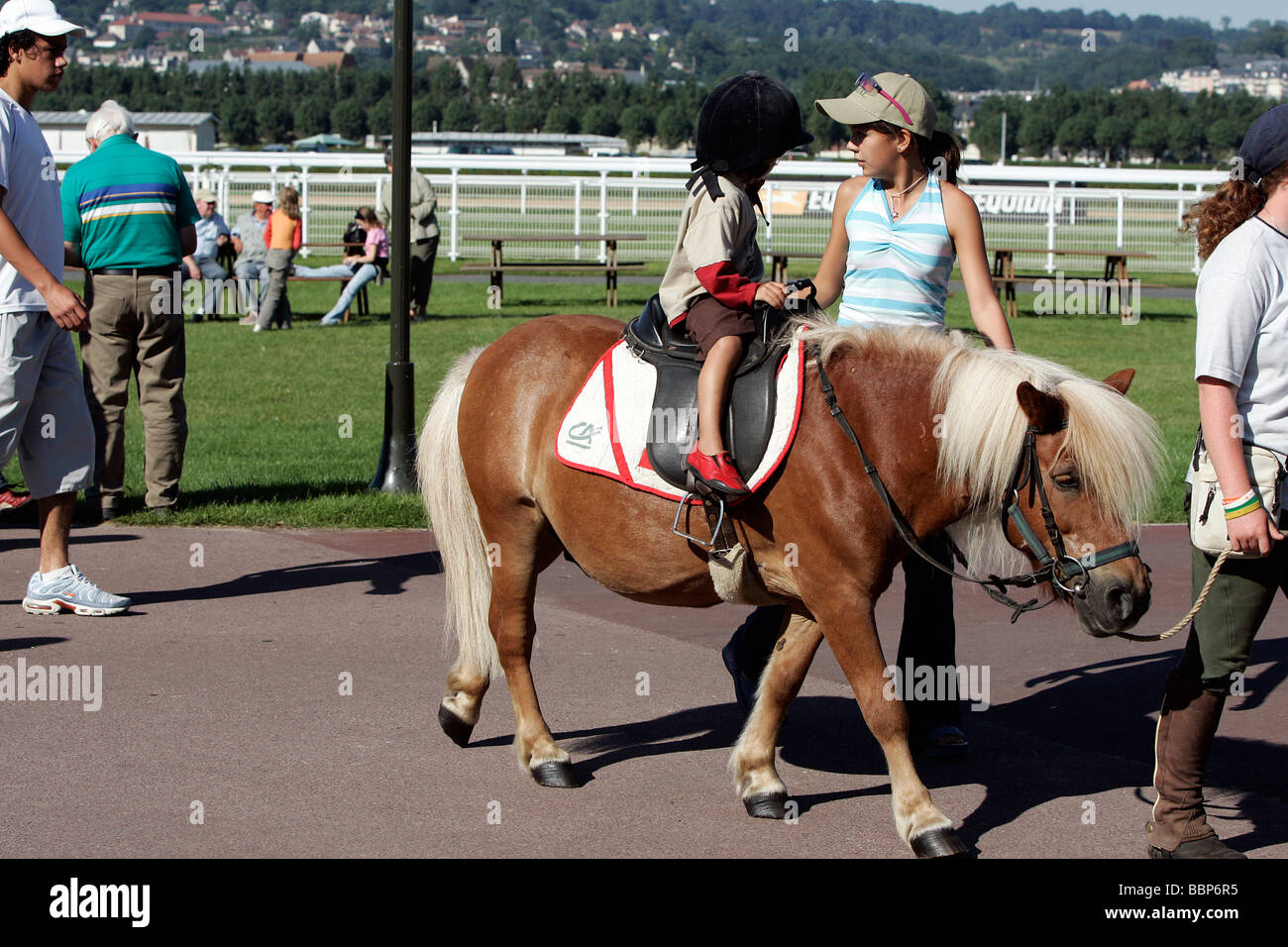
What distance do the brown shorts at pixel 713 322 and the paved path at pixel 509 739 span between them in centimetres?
150

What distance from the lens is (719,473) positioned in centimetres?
422

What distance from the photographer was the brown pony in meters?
3.99

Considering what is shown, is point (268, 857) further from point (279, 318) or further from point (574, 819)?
point (279, 318)

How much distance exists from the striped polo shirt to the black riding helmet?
4.96 meters

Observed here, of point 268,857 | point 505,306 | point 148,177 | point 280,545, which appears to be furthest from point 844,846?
point 505,306

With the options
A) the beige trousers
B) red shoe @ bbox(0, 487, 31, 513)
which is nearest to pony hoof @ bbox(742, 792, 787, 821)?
the beige trousers

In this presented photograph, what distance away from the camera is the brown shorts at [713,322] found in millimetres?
4379

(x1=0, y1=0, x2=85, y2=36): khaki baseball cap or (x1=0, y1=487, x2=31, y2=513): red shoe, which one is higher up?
(x1=0, y1=0, x2=85, y2=36): khaki baseball cap

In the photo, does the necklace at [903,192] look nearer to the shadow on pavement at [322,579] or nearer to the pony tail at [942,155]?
the pony tail at [942,155]

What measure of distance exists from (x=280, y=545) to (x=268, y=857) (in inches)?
171

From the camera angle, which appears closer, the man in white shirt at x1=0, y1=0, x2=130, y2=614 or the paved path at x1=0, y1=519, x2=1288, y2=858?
the paved path at x1=0, y1=519, x2=1288, y2=858

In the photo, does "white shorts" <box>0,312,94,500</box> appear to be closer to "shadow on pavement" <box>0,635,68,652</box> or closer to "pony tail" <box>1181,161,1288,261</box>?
"shadow on pavement" <box>0,635,68,652</box>

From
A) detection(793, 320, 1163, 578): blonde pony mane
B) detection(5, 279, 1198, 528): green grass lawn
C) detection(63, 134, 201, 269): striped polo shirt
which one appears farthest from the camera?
detection(5, 279, 1198, 528): green grass lawn

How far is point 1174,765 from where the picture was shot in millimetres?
4074
